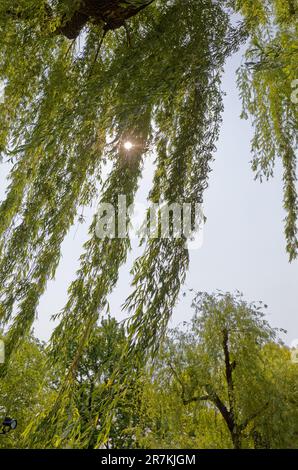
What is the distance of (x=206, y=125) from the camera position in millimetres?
3082

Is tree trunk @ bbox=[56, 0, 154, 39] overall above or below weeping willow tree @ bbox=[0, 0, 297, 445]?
above

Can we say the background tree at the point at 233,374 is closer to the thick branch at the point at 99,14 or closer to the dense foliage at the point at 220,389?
the dense foliage at the point at 220,389

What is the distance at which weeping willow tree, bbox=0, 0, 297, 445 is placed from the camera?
2.26m

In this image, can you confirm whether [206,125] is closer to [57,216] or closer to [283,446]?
[57,216]

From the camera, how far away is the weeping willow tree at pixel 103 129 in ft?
7.40

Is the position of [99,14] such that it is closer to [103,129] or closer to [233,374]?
[103,129]

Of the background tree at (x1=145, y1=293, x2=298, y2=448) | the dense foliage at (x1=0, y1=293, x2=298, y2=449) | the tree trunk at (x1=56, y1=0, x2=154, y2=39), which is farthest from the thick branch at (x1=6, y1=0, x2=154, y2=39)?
the background tree at (x1=145, y1=293, x2=298, y2=448)

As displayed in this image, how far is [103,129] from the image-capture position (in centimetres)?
242

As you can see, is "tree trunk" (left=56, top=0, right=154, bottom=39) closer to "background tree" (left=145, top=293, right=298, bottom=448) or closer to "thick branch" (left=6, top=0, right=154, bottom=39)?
"thick branch" (left=6, top=0, right=154, bottom=39)

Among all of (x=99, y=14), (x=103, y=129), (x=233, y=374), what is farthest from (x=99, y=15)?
(x=233, y=374)

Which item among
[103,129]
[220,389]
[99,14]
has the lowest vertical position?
[220,389]

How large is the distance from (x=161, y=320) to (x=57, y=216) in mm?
1156

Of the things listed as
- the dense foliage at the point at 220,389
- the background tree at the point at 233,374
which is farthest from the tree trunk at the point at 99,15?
the background tree at the point at 233,374

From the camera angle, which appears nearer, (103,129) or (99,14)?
(103,129)
